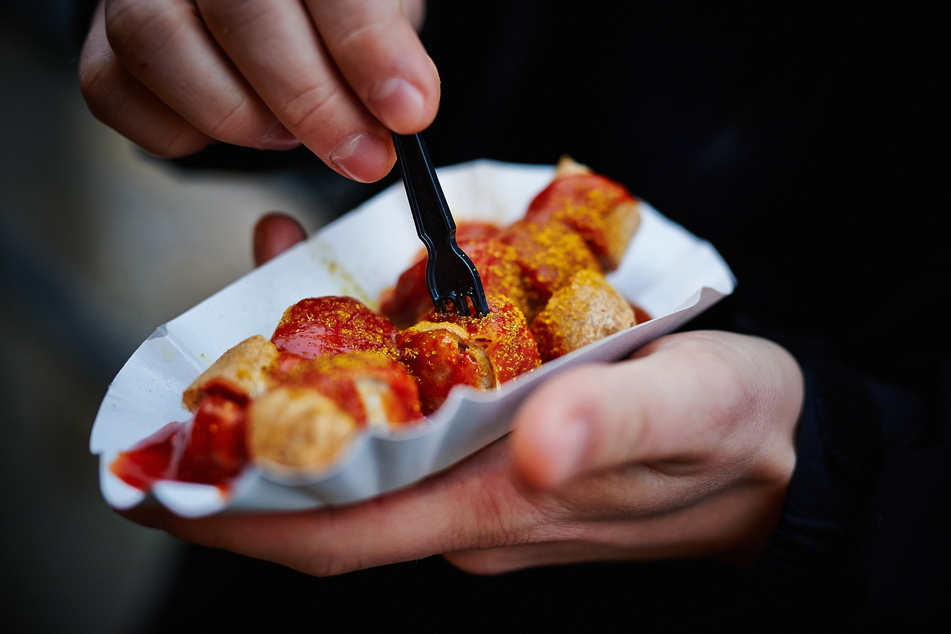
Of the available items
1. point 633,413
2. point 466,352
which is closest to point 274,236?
point 466,352

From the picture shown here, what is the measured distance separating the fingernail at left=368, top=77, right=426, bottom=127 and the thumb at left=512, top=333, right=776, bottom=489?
1.66ft

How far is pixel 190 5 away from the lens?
1.02 m

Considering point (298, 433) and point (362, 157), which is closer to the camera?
point (298, 433)

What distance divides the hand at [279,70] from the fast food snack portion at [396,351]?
0.30 m

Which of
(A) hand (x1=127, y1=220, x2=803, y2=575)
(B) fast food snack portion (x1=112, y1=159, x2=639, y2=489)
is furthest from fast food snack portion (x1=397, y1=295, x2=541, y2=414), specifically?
(A) hand (x1=127, y1=220, x2=803, y2=575)

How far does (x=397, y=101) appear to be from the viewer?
0.97m

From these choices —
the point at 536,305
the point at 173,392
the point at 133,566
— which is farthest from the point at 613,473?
the point at 133,566


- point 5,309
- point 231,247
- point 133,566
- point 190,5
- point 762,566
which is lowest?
point 133,566

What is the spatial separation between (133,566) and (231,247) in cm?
157

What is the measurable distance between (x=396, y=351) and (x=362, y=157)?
13.8 inches

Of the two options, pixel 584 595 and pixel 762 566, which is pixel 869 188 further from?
pixel 584 595

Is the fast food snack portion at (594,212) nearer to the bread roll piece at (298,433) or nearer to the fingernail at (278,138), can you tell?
the fingernail at (278,138)

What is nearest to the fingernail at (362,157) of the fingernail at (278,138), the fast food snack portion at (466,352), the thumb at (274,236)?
the fingernail at (278,138)

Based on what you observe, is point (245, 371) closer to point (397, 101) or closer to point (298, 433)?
point (298, 433)
